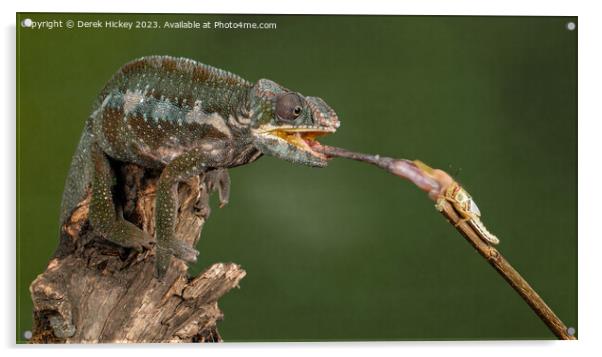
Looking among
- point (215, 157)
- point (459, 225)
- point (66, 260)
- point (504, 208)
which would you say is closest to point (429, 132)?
point (504, 208)

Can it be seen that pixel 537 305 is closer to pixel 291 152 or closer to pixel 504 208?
pixel 504 208

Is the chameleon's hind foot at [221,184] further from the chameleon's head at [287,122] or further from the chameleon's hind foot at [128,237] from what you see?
the chameleon's head at [287,122]

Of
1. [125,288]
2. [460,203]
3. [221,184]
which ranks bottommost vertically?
[125,288]

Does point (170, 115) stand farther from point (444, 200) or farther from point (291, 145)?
point (444, 200)

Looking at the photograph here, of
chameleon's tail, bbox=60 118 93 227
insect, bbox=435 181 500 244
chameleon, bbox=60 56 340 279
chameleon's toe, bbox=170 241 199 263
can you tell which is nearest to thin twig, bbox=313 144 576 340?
insect, bbox=435 181 500 244

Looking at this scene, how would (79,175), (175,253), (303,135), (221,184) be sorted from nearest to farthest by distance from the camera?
(303,135)
(175,253)
(79,175)
(221,184)

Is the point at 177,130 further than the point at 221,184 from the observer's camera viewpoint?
No

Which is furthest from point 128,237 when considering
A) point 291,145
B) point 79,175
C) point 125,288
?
point 291,145
